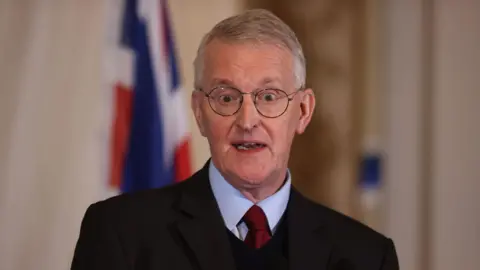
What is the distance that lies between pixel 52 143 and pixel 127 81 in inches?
10.5

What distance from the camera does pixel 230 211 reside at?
114cm

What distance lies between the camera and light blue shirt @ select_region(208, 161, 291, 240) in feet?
3.73

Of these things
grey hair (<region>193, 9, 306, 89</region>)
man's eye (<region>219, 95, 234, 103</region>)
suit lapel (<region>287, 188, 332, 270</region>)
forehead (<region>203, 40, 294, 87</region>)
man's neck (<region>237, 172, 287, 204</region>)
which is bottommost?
suit lapel (<region>287, 188, 332, 270</region>)

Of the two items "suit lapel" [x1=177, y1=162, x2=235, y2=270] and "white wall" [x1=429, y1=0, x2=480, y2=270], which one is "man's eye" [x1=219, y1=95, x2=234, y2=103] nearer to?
"suit lapel" [x1=177, y1=162, x2=235, y2=270]

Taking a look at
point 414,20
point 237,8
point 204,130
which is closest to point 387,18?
point 414,20

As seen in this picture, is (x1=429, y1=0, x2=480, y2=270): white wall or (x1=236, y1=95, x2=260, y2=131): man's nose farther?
(x1=429, y1=0, x2=480, y2=270): white wall

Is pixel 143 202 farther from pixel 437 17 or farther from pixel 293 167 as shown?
pixel 437 17

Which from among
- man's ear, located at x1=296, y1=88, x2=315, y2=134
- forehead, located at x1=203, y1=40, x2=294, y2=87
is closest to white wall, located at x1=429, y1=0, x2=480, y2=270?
man's ear, located at x1=296, y1=88, x2=315, y2=134

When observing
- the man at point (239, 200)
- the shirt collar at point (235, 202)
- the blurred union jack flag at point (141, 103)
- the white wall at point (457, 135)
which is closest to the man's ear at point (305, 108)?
the man at point (239, 200)

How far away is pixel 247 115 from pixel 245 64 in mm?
84

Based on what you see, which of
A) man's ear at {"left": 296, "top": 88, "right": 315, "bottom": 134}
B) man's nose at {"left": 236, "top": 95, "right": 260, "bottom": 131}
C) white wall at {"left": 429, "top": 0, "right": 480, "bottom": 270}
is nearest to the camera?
man's nose at {"left": 236, "top": 95, "right": 260, "bottom": 131}

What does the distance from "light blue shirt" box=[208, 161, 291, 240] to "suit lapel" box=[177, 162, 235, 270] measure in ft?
0.05

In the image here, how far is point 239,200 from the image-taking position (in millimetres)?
1136

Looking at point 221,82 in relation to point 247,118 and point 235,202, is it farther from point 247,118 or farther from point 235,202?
point 235,202
